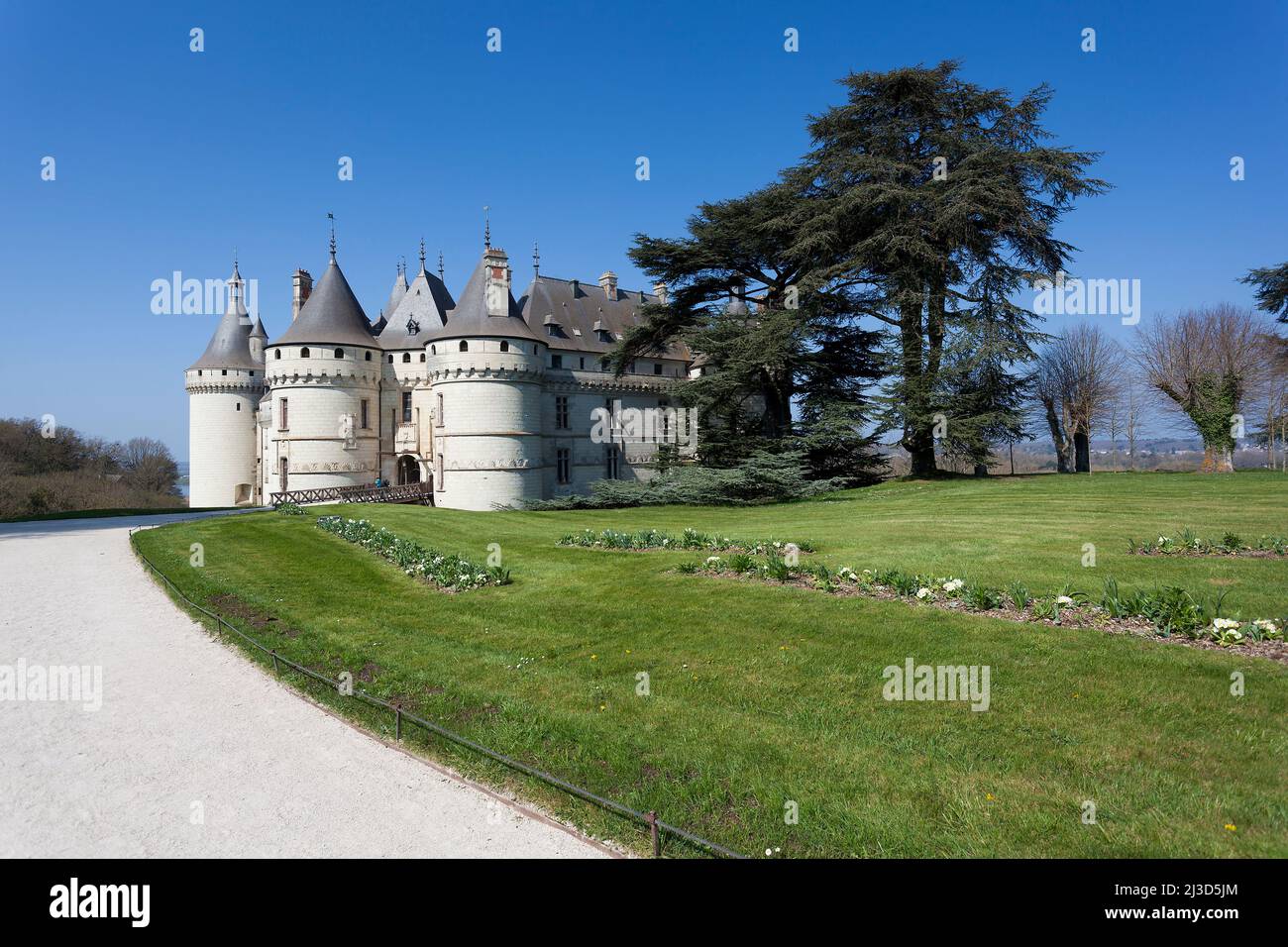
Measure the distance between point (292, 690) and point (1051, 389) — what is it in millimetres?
38812

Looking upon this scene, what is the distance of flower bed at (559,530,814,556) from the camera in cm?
1345

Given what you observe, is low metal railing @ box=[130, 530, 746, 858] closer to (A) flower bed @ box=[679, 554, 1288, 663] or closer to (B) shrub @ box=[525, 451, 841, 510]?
(A) flower bed @ box=[679, 554, 1288, 663]

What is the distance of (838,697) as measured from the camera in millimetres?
6672

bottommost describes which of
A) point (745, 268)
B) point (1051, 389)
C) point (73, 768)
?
point (73, 768)

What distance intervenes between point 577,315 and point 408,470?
13713 millimetres

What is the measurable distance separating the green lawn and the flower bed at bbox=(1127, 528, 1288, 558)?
55 centimetres

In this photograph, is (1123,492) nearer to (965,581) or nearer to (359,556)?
(965,581)

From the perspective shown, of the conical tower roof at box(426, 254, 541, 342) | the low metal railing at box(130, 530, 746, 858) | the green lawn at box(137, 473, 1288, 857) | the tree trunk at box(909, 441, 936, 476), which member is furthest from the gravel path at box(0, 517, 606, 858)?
the tree trunk at box(909, 441, 936, 476)

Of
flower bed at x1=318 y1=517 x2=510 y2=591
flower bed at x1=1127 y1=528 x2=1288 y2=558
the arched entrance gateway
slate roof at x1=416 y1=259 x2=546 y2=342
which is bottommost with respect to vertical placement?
flower bed at x1=318 y1=517 x2=510 y2=591

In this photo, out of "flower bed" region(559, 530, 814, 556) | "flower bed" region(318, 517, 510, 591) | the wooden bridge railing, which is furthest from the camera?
the wooden bridge railing

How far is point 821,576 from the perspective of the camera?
1028cm

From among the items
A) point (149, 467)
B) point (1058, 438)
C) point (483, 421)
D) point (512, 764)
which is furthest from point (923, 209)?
point (149, 467)
